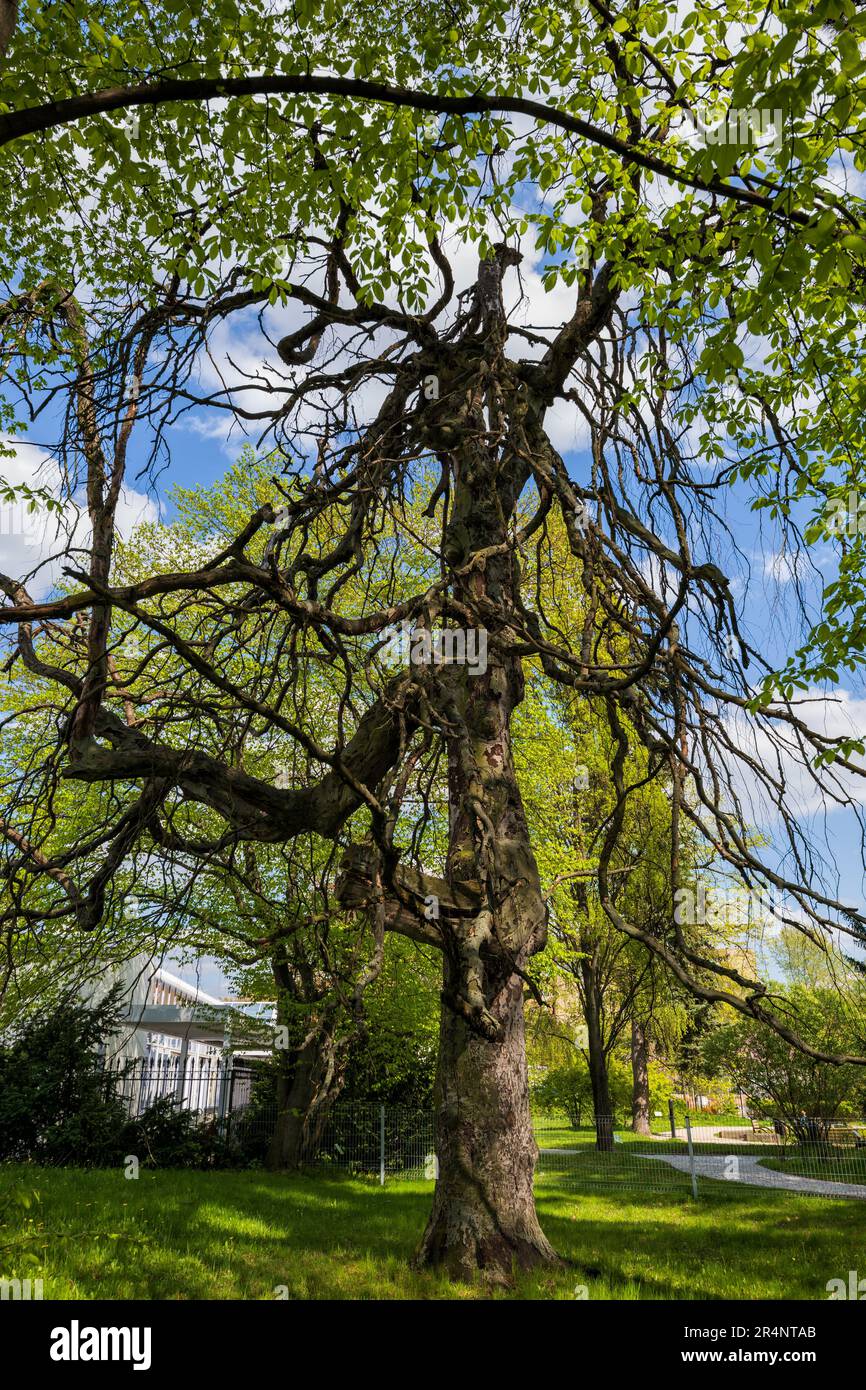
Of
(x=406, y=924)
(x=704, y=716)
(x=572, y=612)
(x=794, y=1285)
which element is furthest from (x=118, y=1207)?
(x=572, y=612)

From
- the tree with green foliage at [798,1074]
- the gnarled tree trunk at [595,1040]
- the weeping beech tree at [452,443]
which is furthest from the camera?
the gnarled tree trunk at [595,1040]

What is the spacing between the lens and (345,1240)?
24.8 ft

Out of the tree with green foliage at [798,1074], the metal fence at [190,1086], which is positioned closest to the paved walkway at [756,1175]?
the tree with green foliage at [798,1074]

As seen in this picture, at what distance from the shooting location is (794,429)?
6.55 metres

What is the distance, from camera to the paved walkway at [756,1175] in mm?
13297

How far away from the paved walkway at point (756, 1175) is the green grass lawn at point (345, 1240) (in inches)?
43.7

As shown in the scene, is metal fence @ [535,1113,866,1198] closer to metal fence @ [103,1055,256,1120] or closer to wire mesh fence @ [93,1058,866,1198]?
wire mesh fence @ [93,1058,866,1198]

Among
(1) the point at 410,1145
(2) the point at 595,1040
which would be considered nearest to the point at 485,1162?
(1) the point at 410,1145

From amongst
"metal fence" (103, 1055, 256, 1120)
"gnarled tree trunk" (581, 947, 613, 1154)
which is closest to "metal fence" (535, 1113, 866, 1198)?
"gnarled tree trunk" (581, 947, 613, 1154)

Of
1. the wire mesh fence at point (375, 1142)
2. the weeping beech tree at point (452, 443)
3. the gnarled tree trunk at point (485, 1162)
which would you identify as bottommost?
the wire mesh fence at point (375, 1142)

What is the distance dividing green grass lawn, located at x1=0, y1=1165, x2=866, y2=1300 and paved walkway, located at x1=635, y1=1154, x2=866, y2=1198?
1111 mm

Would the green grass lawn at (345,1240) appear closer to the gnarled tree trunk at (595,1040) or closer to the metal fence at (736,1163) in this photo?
the metal fence at (736,1163)

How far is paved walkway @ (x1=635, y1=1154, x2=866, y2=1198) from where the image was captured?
13297 millimetres

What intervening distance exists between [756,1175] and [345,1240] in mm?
10789
